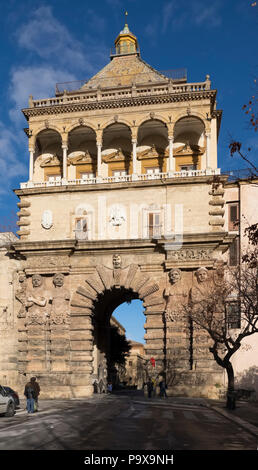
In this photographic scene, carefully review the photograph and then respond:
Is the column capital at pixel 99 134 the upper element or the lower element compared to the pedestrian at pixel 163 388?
upper

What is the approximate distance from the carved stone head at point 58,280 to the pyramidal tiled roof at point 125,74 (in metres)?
14.2

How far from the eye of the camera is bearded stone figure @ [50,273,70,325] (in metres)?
35.4

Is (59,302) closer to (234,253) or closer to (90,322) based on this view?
(90,322)

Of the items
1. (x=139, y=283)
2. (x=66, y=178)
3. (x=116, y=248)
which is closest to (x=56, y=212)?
(x=66, y=178)

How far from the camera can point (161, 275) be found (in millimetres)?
35188

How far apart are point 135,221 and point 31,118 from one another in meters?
10.9

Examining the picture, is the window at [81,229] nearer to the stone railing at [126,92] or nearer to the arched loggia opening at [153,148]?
the arched loggia opening at [153,148]

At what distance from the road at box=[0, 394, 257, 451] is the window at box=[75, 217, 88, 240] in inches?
542

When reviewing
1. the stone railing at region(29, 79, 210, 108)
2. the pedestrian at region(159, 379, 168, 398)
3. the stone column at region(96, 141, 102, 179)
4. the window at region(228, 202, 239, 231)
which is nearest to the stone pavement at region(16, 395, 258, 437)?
the pedestrian at region(159, 379, 168, 398)

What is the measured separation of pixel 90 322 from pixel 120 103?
1473cm

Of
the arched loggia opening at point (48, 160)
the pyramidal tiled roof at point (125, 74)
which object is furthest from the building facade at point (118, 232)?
the pyramidal tiled roof at point (125, 74)

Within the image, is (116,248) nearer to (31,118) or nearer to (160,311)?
(160,311)

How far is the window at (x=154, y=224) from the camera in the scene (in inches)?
1412
